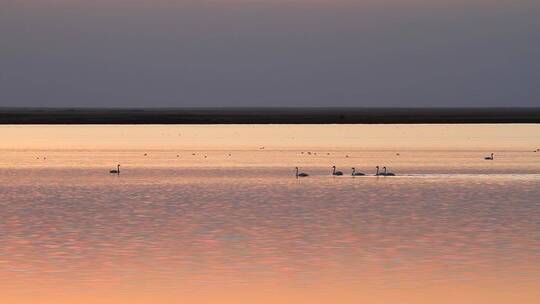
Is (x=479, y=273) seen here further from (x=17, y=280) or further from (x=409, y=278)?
(x=17, y=280)

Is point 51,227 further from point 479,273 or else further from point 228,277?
point 479,273

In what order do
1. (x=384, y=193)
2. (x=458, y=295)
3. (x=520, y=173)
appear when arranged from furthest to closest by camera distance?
(x=520, y=173), (x=384, y=193), (x=458, y=295)

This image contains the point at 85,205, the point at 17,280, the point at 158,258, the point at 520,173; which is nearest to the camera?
the point at 17,280

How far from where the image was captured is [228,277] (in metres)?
20.4

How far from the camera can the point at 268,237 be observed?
26203 millimetres

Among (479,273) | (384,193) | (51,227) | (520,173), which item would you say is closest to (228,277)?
(479,273)

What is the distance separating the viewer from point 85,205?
3512 cm

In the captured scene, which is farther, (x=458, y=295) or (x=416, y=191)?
(x=416, y=191)

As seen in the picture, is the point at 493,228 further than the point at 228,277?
Yes

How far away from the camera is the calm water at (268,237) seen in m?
19.2

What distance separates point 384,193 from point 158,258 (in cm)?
1769

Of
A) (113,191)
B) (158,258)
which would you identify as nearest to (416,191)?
(113,191)

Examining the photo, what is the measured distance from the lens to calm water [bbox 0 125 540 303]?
63.1 ft

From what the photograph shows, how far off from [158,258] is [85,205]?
12.8 metres
